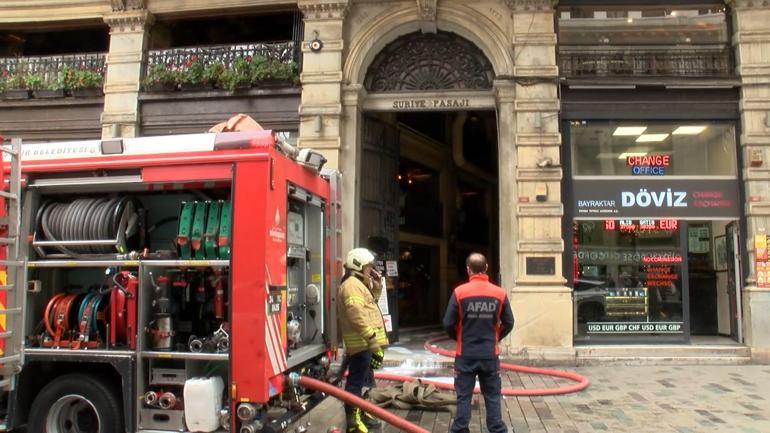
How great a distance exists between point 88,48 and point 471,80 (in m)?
8.56

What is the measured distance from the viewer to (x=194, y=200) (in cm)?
583

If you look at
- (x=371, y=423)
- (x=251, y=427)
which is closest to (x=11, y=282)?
(x=251, y=427)

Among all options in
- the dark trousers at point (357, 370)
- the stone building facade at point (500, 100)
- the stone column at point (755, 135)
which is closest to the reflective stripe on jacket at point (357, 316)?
the dark trousers at point (357, 370)

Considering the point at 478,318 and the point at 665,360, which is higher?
the point at 478,318

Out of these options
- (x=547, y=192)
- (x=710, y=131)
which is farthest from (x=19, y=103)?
(x=710, y=131)

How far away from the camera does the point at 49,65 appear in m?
12.3

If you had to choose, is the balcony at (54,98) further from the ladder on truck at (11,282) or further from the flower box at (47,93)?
the ladder on truck at (11,282)

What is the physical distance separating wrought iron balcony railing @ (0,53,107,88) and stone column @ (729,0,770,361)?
469 inches

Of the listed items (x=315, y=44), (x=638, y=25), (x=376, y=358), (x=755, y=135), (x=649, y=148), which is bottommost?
(x=376, y=358)

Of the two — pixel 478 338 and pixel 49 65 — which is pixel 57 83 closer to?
pixel 49 65

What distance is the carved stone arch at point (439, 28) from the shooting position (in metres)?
10.8

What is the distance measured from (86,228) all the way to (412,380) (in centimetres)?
432

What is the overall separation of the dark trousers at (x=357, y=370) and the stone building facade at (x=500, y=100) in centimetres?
464

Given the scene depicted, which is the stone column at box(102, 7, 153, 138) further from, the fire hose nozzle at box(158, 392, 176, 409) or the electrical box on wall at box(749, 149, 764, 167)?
the electrical box on wall at box(749, 149, 764, 167)
